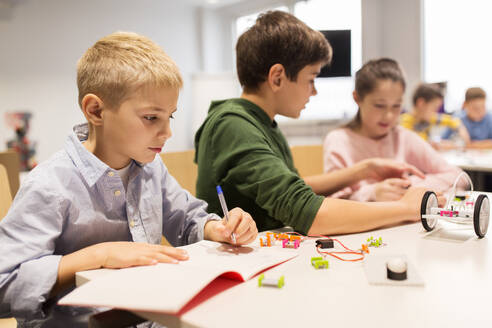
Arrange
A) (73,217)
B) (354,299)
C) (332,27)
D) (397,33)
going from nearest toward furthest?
(354,299) → (73,217) → (397,33) → (332,27)

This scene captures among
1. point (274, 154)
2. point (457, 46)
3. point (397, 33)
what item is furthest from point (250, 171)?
point (397, 33)

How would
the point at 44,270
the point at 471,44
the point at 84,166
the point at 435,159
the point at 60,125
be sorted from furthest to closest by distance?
the point at 60,125 < the point at 471,44 < the point at 435,159 < the point at 84,166 < the point at 44,270

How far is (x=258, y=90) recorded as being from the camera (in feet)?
A: 4.71

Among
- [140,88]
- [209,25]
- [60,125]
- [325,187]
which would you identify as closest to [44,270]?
[140,88]

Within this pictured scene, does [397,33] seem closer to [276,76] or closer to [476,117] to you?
[476,117]

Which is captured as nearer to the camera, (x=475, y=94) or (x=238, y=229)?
(x=238, y=229)

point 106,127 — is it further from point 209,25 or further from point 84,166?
point 209,25

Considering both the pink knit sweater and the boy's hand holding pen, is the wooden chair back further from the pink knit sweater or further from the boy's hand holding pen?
the boy's hand holding pen

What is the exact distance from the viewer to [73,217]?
907mm

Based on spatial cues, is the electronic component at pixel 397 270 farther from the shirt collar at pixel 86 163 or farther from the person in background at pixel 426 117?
the person in background at pixel 426 117

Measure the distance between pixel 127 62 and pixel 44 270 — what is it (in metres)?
0.48

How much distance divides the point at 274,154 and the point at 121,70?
456mm

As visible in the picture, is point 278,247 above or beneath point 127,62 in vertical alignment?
beneath

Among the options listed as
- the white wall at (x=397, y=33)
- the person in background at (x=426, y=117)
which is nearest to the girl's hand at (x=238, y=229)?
the person in background at (x=426, y=117)
